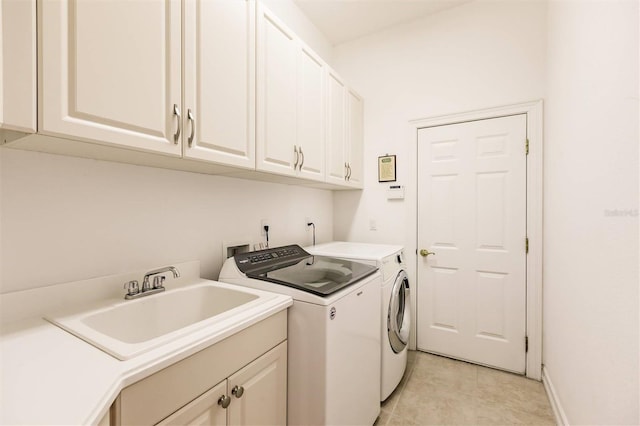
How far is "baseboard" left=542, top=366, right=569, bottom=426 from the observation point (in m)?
1.65

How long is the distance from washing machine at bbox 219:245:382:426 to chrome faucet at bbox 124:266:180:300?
0.30 meters

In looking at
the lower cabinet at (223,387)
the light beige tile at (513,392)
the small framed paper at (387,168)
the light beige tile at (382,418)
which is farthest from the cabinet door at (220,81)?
the light beige tile at (513,392)

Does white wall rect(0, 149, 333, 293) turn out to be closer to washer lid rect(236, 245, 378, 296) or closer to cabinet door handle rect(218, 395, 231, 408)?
washer lid rect(236, 245, 378, 296)

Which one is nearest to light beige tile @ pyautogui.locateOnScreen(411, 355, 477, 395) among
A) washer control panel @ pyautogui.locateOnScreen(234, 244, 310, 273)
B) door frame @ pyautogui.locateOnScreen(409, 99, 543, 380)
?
door frame @ pyautogui.locateOnScreen(409, 99, 543, 380)

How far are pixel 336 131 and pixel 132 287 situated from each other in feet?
5.84

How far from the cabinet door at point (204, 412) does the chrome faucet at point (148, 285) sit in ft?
1.87

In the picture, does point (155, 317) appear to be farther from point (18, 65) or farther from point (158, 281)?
point (18, 65)

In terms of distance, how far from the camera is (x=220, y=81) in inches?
50.6

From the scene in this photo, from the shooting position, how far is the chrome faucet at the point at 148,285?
123cm

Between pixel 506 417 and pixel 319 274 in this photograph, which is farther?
pixel 506 417

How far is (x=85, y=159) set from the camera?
3.83ft

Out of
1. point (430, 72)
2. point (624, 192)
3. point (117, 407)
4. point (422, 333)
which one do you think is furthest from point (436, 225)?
point (117, 407)

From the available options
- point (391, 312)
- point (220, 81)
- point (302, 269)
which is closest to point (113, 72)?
point (220, 81)

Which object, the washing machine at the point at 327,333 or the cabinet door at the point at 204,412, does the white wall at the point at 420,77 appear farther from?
the cabinet door at the point at 204,412
